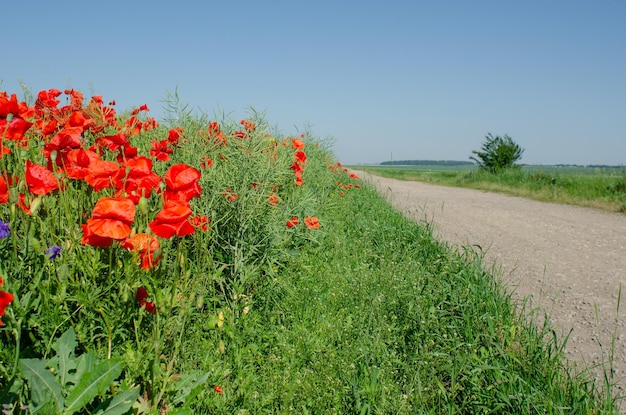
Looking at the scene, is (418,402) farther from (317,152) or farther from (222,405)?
(317,152)

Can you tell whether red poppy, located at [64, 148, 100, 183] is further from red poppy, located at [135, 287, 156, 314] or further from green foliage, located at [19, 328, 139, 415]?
green foliage, located at [19, 328, 139, 415]

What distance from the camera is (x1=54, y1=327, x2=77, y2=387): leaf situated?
1.71 metres

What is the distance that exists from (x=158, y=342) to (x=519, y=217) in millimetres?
8890

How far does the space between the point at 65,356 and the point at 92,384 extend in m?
0.21

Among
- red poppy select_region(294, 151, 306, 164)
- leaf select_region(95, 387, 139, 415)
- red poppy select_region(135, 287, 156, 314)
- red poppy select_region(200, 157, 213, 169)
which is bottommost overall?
leaf select_region(95, 387, 139, 415)

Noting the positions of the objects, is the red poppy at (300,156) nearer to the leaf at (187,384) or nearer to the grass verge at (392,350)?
the grass verge at (392,350)

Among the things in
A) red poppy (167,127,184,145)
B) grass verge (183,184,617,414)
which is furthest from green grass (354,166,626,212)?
red poppy (167,127,184,145)

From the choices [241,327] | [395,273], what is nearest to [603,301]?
Result: [395,273]

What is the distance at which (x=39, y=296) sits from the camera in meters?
1.94

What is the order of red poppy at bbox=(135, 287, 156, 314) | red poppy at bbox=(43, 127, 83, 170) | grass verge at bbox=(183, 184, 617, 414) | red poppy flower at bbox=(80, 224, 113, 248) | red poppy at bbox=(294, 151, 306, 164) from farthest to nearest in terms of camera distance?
red poppy at bbox=(294, 151, 306, 164)
grass verge at bbox=(183, 184, 617, 414)
red poppy at bbox=(43, 127, 83, 170)
red poppy at bbox=(135, 287, 156, 314)
red poppy flower at bbox=(80, 224, 113, 248)

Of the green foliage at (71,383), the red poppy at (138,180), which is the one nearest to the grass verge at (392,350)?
the green foliage at (71,383)

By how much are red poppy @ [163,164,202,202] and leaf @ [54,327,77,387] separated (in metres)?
0.61

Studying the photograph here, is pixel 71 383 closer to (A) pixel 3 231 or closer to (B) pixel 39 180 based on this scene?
(A) pixel 3 231

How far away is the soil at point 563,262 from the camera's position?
358 cm
